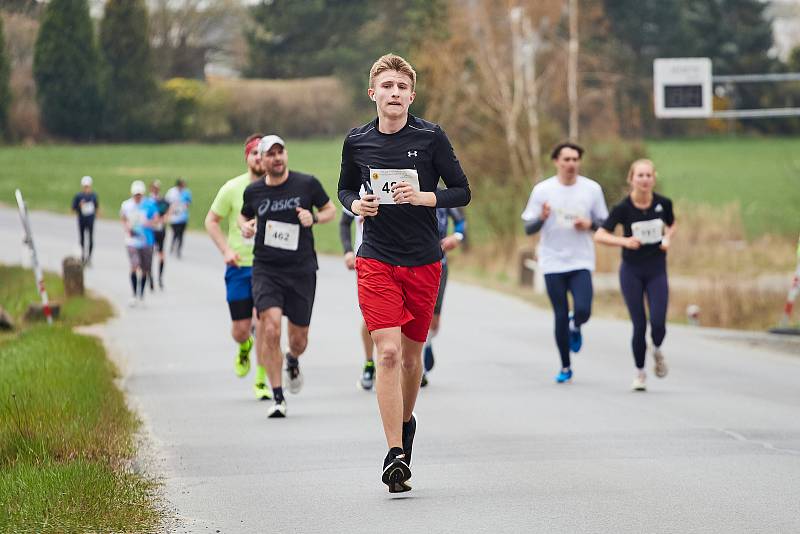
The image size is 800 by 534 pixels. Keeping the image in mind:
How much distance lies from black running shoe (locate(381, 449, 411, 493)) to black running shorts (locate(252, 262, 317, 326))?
3483 mm

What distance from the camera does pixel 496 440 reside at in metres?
10.1

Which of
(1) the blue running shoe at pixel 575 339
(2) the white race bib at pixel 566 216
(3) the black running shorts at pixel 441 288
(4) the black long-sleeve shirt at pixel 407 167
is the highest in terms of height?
(4) the black long-sleeve shirt at pixel 407 167

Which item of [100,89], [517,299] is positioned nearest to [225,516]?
[517,299]

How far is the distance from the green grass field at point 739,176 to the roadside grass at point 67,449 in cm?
2835

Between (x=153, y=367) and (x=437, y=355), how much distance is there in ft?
9.16

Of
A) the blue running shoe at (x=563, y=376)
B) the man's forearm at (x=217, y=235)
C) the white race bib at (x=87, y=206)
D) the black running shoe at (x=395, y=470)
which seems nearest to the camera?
the black running shoe at (x=395, y=470)

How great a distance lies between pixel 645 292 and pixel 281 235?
3210mm

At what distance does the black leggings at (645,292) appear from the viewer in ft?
41.9

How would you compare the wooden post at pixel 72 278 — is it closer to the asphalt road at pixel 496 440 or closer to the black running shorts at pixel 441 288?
the asphalt road at pixel 496 440

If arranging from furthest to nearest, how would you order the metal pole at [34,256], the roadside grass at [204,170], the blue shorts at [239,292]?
the roadside grass at [204,170], the metal pole at [34,256], the blue shorts at [239,292]

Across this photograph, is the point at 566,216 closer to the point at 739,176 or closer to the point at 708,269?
the point at 708,269

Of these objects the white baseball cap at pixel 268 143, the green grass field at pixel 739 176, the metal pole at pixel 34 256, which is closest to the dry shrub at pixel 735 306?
the metal pole at pixel 34 256

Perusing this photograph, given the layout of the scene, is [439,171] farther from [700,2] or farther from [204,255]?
[700,2]

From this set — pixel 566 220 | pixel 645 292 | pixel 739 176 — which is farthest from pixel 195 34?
pixel 645 292
